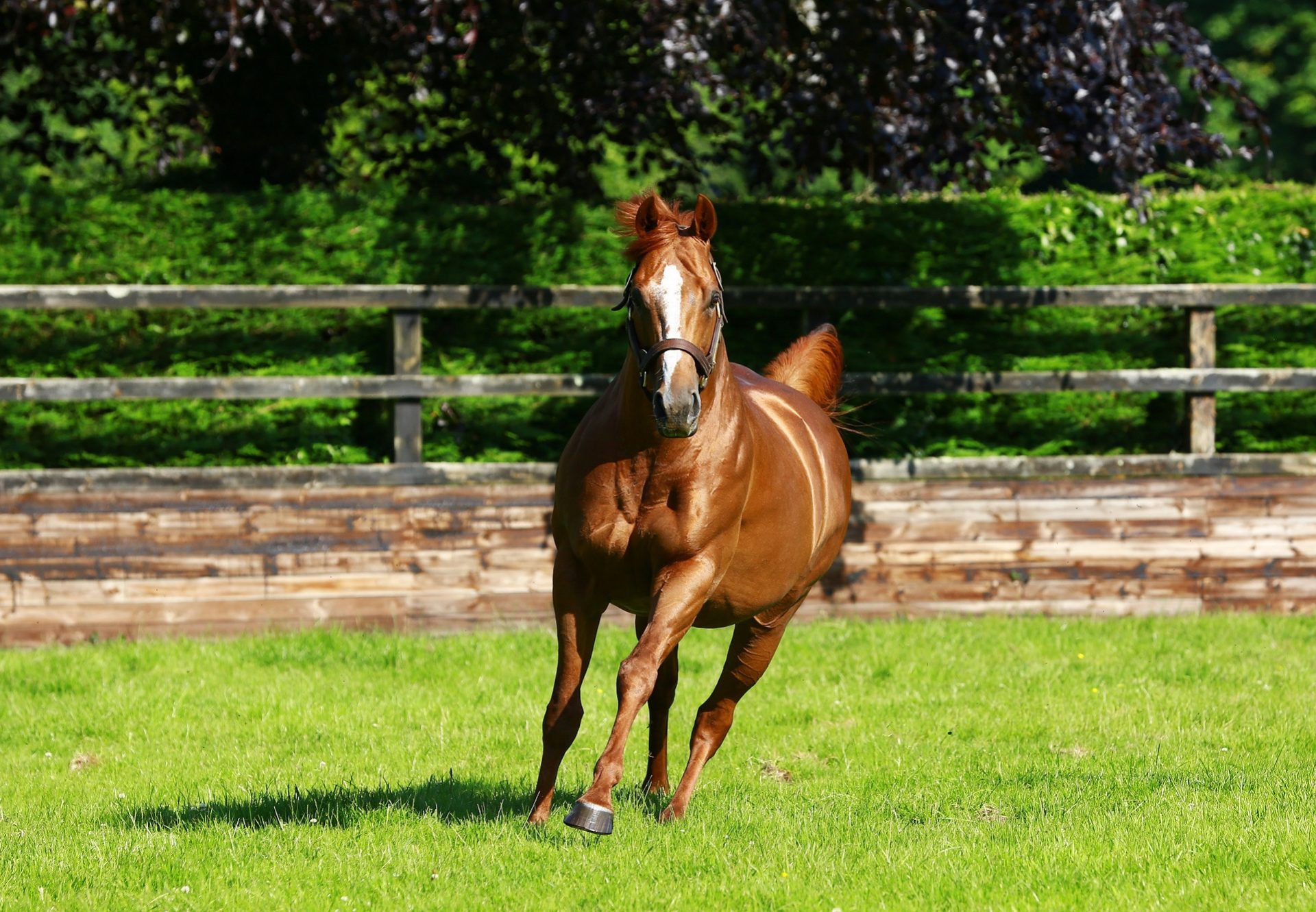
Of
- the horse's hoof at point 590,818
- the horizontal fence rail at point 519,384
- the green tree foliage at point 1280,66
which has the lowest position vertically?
the horse's hoof at point 590,818

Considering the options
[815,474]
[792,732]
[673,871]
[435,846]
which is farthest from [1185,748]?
[435,846]

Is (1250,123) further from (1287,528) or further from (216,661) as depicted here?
(216,661)

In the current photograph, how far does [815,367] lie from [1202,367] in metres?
4.49

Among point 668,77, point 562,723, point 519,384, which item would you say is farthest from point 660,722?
point 668,77

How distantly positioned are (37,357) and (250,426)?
4.74 feet

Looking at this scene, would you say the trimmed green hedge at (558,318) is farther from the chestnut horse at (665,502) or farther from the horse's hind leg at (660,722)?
the chestnut horse at (665,502)

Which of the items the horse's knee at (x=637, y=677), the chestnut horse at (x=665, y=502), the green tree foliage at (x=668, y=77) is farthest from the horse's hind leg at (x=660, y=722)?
the green tree foliage at (x=668, y=77)

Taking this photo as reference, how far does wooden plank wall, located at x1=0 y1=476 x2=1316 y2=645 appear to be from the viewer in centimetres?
962

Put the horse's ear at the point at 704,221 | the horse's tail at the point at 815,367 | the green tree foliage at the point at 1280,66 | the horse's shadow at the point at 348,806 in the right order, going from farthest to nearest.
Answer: the green tree foliage at the point at 1280,66, the horse's tail at the point at 815,367, the horse's shadow at the point at 348,806, the horse's ear at the point at 704,221

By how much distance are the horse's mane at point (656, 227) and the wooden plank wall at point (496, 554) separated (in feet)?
15.8

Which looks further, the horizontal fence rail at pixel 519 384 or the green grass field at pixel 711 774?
the horizontal fence rail at pixel 519 384

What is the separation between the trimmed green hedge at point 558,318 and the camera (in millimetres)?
10102

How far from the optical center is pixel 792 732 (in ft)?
25.3

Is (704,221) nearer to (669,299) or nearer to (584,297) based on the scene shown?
(669,299)
